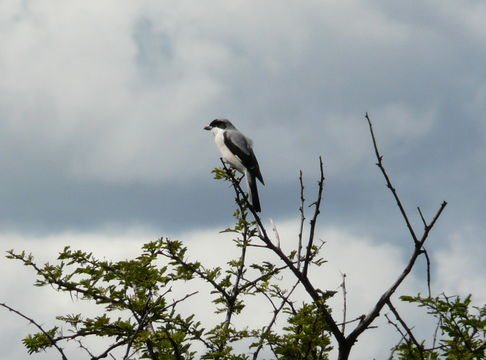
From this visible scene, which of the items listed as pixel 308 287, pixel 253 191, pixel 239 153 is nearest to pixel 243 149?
pixel 239 153

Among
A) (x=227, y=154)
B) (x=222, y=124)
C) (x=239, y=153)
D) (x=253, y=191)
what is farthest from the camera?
(x=222, y=124)

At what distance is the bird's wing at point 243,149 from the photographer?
1036cm

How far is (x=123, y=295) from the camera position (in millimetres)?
6461

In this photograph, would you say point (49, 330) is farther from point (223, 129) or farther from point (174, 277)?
point (223, 129)

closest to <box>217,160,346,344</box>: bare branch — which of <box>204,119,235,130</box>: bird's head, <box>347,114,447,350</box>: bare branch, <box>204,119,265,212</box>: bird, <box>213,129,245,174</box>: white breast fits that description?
<box>347,114,447,350</box>: bare branch

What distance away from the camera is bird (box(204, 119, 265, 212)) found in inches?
400

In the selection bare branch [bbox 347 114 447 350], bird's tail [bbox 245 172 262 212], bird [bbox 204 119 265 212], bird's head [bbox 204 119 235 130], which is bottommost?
bare branch [bbox 347 114 447 350]

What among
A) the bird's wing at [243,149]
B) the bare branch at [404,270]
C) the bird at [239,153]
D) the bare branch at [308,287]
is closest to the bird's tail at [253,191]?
the bird at [239,153]

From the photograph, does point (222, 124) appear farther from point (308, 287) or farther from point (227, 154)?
point (308, 287)

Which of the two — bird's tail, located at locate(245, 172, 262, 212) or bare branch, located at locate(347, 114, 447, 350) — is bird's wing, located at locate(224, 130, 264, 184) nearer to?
bird's tail, located at locate(245, 172, 262, 212)

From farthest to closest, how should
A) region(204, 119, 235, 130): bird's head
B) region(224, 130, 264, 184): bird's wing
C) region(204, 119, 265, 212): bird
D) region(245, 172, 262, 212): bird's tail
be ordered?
region(204, 119, 235, 130): bird's head
region(224, 130, 264, 184): bird's wing
region(204, 119, 265, 212): bird
region(245, 172, 262, 212): bird's tail

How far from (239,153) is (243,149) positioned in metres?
0.12

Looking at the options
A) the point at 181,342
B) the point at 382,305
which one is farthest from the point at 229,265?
the point at 382,305

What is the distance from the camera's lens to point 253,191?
1008cm
